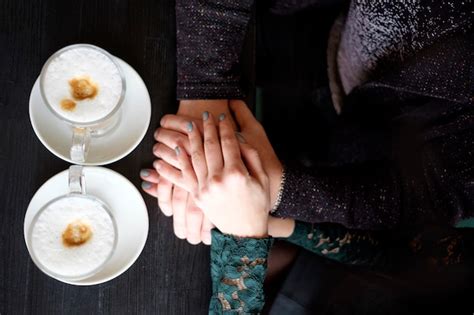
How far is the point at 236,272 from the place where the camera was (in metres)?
0.82

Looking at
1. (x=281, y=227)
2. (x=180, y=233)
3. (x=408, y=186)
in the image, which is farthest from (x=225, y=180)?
(x=408, y=186)

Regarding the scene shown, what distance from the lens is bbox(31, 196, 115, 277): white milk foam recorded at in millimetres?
730

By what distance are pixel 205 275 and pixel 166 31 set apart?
1.40 ft

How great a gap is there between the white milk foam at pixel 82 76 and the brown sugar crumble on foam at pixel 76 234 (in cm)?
16

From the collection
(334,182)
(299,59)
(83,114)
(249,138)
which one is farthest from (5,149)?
(299,59)

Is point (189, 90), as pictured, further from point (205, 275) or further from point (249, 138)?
point (205, 275)

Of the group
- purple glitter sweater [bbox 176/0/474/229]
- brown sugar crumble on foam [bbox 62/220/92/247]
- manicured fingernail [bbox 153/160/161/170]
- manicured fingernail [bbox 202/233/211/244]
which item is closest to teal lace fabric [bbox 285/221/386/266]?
purple glitter sweater [bbox 176/0/474/229]

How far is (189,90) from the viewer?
0.84 meters

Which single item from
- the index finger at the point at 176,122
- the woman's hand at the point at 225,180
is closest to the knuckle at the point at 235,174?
the woman's hand at the point at 225,180

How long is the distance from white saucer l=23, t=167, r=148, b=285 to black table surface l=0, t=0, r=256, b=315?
2cm

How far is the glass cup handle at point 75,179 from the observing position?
29.6 inches

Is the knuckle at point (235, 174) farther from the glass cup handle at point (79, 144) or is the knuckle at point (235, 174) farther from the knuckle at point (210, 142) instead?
the glass cup handle at point (79, 144)

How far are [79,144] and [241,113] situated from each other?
0.29 metres

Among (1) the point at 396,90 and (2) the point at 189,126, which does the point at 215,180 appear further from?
(1) the point at 396,90
